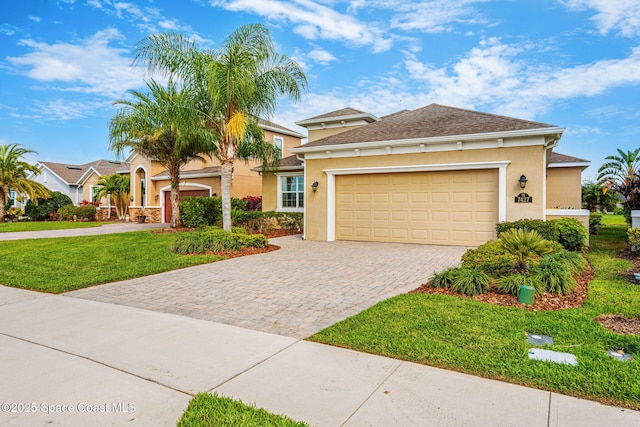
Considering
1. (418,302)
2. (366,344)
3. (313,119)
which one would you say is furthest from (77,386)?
(313,119)

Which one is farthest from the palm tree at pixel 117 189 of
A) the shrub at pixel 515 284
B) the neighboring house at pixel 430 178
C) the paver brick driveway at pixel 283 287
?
the shrub at pixel 515 284

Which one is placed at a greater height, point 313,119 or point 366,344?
point 313,119

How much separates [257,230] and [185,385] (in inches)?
575

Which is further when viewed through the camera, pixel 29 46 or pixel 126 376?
pixel 29 46

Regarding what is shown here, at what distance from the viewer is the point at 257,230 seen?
17562mm

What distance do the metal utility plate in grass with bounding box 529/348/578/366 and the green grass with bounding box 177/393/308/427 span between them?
2.36m

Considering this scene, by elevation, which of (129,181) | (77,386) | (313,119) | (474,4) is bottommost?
(77,386)

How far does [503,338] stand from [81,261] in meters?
9.59

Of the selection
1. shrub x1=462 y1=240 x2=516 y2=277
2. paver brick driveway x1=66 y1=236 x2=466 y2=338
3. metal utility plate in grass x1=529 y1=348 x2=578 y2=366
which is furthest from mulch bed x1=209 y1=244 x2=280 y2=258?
metal utility plate in grass x1=529 y1=348 x2=578 y2=366

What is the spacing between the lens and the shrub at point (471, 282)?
5883 mm

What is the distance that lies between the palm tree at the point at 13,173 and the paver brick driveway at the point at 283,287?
2429 centimetres

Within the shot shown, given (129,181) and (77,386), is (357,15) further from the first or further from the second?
(129,181)

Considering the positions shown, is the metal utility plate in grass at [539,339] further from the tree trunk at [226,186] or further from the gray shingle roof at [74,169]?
the gray shingle roof at [74,169]

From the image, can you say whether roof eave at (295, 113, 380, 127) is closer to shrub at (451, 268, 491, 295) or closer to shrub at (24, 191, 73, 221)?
shrub at (451, 268, 491, 295)
